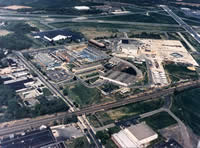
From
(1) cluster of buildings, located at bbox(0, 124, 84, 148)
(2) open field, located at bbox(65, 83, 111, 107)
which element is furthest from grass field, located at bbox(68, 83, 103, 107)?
(1) cluster of buildings, located at bbox(0, 124, 84, 148)

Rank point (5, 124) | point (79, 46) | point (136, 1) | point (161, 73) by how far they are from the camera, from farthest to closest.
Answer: point (136, 1) → point (79, 46) → point (161, 73) → point (5, 124)

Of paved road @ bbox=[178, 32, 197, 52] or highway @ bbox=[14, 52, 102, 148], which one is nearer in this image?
highway @ bbox=[14, 52, 102, 148]

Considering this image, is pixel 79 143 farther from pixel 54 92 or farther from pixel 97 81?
pixel 97 81

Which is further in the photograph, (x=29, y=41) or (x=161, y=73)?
(x=29, y=41)

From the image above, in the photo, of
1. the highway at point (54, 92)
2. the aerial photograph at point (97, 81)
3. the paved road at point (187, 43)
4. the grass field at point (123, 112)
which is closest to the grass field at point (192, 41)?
the aerial photograph at point (97, 81)

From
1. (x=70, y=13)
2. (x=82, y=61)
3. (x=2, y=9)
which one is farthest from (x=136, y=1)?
(x=82, y=61)

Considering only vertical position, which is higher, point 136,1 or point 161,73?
point 136,1

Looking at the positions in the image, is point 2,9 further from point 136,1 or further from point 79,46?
point 136,1

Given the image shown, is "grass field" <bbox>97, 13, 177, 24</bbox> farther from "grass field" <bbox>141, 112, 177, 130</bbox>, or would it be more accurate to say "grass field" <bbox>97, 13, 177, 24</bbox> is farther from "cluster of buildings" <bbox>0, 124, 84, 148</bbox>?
"cluster of buildings" <bbox>0, 124, 84, 148</bbox>
